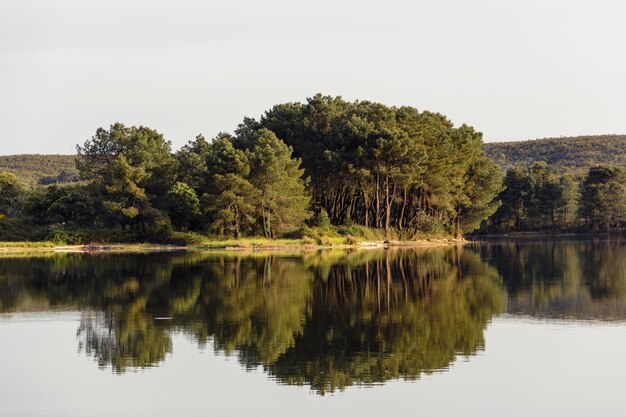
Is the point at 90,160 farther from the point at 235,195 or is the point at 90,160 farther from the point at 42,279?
the point at 42,279

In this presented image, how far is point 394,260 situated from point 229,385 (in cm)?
4031

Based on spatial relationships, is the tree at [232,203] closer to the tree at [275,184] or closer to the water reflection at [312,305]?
the tree at [275,184]

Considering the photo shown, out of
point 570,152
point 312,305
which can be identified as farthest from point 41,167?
point 312,305

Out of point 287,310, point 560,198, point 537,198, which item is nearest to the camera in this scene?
point 287,310

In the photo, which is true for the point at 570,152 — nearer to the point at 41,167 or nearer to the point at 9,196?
the point at 41,167

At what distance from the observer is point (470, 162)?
309 feet

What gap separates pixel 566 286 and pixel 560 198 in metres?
79.9

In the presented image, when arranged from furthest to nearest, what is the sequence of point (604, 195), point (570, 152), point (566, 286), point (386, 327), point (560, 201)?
point (570, 152) → point (560, 201) → point (604, 195) → point (566, 286) → point (386, 327)

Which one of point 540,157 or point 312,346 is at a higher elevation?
point 540,157

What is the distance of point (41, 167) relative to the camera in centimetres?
18812

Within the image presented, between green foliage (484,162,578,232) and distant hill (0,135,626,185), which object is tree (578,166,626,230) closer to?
green foliage (484,162,578,232)

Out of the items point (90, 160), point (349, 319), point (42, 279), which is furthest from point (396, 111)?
point (349, 319)

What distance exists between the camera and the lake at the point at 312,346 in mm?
16500

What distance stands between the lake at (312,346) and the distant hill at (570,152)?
468 ft
